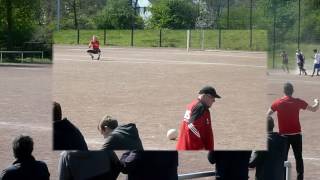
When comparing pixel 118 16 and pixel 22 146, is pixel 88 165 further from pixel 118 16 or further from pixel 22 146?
pixel 118 16

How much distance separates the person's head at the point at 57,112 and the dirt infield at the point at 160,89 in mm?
20

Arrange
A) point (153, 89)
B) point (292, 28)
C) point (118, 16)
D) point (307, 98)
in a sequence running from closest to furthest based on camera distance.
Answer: point (153, 89), point (118, 16), point (292, 28), point (307, 98)

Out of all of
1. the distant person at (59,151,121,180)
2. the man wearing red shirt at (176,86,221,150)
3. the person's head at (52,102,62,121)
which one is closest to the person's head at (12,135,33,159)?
the distant person at (59,151,121,180)

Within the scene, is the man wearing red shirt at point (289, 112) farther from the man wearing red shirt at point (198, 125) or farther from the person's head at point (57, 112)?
the person's head at point (57, 112)

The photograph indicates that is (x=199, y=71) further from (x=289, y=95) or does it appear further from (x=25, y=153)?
(x=25, y=153)

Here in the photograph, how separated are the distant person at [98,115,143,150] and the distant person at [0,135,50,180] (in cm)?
49

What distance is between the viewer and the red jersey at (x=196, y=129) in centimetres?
239

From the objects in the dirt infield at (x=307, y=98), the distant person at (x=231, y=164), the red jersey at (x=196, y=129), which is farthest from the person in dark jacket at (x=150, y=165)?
the dirt infield at (x=307, y=98)

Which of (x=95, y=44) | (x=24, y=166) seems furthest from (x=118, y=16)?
(x=24, y=166)

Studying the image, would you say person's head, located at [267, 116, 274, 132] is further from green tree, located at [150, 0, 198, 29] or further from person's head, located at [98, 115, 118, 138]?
person's head, located at [98, 115, 118, 138]

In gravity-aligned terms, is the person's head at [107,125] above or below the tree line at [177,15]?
below

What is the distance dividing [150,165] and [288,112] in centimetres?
59

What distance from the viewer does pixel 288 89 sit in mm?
2711

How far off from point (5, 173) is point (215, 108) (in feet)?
3.35
